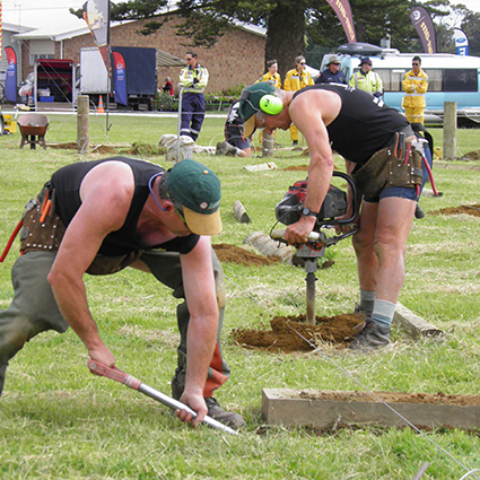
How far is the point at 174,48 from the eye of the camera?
4656 centimetres

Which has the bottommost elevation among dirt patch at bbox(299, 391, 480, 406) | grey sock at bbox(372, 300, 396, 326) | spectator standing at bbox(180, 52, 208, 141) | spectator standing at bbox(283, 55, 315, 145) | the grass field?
the grass field

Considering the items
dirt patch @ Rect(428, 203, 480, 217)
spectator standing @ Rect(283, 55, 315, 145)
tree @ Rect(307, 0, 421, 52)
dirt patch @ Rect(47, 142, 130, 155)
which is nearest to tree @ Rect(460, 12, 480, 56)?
tree @ Rect(307, 0, 421, 52)

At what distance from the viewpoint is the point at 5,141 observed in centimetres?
1839

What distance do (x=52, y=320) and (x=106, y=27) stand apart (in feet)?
57.3

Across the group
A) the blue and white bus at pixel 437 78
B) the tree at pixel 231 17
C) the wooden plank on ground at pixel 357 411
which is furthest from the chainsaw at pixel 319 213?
the tree at pixel 231 17

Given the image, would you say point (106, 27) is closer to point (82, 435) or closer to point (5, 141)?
point (5, 141)

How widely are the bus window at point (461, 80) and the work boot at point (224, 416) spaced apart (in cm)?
2822

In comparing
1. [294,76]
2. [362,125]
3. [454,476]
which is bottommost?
[454,476]

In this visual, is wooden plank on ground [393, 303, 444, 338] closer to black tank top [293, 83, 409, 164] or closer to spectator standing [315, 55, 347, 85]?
black tank top [293, 83, 409, 164]

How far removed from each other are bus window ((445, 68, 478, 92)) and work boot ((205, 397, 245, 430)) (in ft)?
92.6

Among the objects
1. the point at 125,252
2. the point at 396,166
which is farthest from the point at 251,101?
the point at 125,252

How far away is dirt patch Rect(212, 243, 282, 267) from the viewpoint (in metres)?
7.11

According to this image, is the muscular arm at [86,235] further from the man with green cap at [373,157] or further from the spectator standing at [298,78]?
the spectator standing at [298,78]

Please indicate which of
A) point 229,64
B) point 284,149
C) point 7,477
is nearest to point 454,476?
point 7,477
